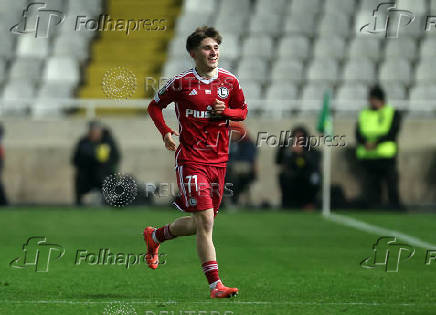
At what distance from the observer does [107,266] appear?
10047 millimetres

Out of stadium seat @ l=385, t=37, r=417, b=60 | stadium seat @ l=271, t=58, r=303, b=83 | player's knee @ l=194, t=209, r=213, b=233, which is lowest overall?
player's knee @ l=194, t=209, r=213, b=233

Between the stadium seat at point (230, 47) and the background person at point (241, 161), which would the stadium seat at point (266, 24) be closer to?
the stadium seat at point (230, 47)

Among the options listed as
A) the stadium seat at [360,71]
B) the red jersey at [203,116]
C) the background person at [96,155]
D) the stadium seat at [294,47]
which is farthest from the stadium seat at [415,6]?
the red jersey at [203,116]

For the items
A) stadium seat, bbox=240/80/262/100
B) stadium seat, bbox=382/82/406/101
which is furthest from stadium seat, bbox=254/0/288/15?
stadium seat, bbox=382/82/406/101

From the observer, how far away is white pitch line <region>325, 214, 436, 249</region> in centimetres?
1262

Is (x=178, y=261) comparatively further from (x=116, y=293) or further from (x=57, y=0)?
(x=57, y=0)

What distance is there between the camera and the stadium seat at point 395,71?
76.4 ft

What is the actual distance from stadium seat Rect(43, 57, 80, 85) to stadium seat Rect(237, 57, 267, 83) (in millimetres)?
4173

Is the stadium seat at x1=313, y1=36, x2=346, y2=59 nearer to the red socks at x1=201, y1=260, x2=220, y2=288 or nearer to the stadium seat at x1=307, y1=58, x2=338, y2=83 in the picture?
the stadium seat at x1=307, y1=58, x2=338, y2=83

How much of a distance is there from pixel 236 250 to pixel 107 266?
89.3 inches

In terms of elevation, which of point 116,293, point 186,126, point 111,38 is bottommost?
Result: point 116,293

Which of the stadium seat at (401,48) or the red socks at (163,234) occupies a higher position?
the stadium seat at (401,48)

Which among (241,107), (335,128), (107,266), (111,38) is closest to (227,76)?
(241,107)

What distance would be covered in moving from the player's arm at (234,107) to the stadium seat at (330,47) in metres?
16.5
